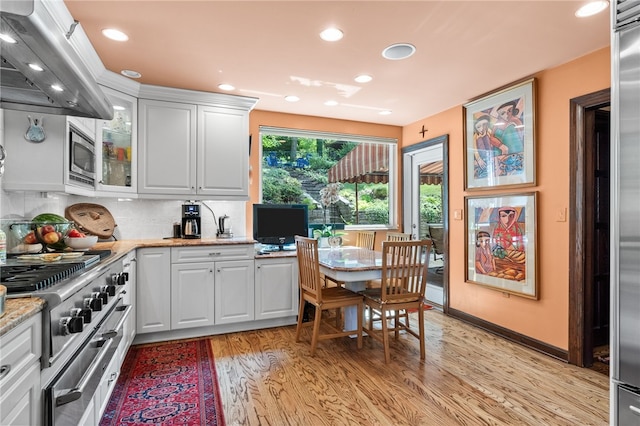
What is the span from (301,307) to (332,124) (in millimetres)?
2497

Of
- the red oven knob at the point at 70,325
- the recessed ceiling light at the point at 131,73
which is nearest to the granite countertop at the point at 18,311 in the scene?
the red oven knob at the point at 70,325

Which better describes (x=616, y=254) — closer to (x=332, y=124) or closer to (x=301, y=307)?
(x=301, y=307)

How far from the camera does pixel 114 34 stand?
2.43m

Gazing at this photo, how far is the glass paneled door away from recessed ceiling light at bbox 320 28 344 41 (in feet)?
7.45

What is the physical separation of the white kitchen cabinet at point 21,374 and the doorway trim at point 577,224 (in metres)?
3.39

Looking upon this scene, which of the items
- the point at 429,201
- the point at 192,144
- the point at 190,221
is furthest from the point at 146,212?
the point at 429,201

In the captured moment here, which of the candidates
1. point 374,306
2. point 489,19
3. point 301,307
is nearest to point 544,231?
point 374,306

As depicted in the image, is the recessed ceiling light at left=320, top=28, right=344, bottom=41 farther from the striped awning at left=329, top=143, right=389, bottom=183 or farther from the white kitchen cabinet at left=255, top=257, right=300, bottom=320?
the striped awning at left=329, top=143, right=389, bottom=183

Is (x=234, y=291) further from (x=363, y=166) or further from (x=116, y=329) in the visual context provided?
(x=363, y=166)

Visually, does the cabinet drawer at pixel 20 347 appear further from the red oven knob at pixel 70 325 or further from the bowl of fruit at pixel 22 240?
the bowl of fruit at pixel 22 240

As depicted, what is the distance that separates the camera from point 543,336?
10.1 feet

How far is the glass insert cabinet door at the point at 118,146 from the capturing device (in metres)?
3.15

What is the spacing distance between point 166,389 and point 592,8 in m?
3.63

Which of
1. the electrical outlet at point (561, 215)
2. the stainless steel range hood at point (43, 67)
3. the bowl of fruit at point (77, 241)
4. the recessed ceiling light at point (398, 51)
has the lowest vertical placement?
the bowl of fruit at point (77, 241)
